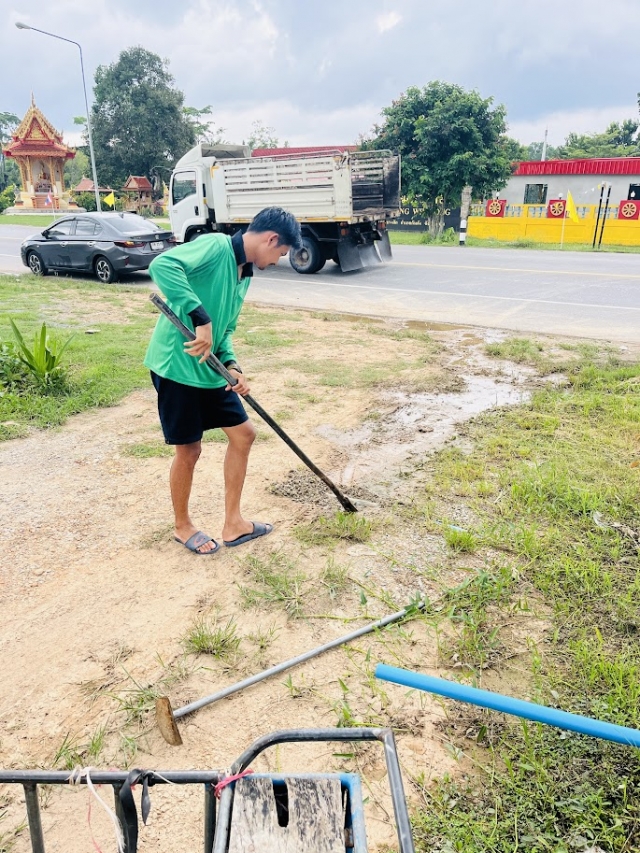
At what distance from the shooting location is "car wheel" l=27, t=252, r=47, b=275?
518 inches

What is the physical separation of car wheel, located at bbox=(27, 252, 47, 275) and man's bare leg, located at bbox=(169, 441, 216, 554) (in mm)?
11680

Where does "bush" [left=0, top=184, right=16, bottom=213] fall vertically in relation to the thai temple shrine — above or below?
below

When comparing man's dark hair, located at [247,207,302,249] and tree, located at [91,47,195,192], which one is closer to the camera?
man's dark hair, located at [247,207,302,249]

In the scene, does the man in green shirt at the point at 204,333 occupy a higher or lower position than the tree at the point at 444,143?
lower

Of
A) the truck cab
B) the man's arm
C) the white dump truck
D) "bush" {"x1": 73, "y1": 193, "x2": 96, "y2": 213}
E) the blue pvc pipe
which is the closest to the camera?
the blue pvc pipe

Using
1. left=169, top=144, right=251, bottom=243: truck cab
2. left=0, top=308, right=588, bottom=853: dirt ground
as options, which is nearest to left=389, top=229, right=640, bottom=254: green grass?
left=169, top=144, right=251, bottom=243: truck cab

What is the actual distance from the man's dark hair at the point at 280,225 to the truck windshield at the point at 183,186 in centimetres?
1260

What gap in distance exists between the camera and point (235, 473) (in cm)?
326

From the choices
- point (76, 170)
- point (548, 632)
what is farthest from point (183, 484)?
point (76, 170)

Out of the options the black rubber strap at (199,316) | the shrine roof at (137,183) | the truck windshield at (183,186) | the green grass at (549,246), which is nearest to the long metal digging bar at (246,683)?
the black rubber strap at (199,316)

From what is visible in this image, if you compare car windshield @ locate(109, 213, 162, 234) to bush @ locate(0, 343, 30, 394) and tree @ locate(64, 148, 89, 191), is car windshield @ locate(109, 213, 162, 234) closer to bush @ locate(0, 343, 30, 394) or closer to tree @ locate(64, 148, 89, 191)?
bush @ locate(0, 343, 30, 394)

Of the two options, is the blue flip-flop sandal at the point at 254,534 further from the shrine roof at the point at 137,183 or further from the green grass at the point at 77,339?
the shrine roof at the point at 137,183

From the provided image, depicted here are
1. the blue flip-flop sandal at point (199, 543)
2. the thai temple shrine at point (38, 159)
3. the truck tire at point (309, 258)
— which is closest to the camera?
the blue flip-flop sandal at point (199, 543)

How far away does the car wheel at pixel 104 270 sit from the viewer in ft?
40.0
